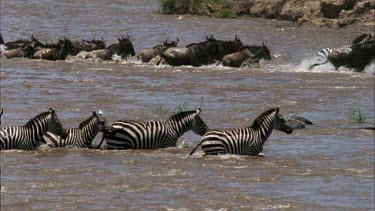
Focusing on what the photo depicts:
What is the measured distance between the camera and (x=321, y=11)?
137ft

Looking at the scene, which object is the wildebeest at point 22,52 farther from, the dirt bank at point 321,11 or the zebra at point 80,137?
the zebra at point 80,137

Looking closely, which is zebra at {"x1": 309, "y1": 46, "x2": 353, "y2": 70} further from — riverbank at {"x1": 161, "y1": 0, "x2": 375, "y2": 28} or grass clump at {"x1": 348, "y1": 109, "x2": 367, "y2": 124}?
riverbank at {"x1": 161, "y1": 0, "x2": 375, "y2": 28}

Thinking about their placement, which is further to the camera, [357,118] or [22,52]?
[22,52]

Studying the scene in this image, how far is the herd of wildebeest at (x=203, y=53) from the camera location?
2645cm

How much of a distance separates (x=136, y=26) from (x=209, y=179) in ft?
91.5

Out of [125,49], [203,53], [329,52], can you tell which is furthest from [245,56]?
[125,49]

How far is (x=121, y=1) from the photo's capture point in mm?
53000

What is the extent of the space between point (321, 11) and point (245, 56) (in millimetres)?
15667

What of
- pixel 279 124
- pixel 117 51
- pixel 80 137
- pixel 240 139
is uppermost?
pixel 279 124

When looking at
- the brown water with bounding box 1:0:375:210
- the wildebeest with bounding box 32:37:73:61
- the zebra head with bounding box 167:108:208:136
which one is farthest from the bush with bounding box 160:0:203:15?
the zebra head with bounding box 167:108:208:136

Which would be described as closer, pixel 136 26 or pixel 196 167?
pixel 196 167

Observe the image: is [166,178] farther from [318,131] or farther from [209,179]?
[318,131]

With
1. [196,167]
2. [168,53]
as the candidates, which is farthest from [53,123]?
[168,53]

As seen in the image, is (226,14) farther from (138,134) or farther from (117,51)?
(138,134)
